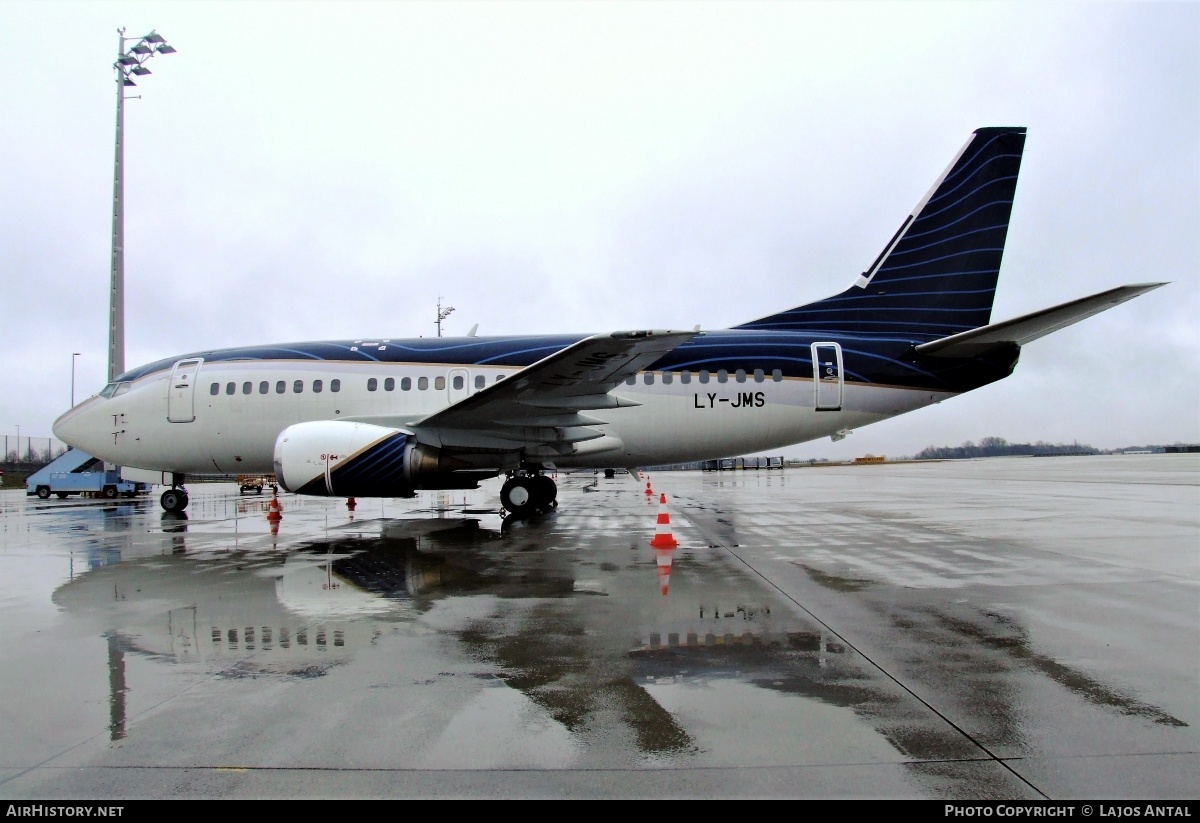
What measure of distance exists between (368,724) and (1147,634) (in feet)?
17.4

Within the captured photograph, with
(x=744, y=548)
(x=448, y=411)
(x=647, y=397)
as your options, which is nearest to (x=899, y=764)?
(x=744, y=548)

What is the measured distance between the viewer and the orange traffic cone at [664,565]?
729 centimetres

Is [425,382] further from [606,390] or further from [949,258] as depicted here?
[949,258]

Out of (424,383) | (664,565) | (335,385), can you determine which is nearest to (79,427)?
(335,385)

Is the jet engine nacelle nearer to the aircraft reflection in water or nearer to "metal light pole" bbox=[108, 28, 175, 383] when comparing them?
the aircraft reflection in water

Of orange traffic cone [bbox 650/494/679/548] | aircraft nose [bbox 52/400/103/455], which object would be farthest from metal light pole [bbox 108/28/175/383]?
orange traffic cone [bbox 650/494/679/548]

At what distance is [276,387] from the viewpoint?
52.0 feet

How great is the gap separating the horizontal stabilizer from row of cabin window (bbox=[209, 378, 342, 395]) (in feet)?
39.8

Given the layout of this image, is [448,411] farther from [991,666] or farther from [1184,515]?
[1184,515]

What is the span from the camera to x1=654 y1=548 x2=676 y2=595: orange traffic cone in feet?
23.9

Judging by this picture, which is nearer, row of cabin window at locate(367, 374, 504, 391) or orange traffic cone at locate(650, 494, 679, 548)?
orange traffic cone at locate(650, 494, 679, 548)

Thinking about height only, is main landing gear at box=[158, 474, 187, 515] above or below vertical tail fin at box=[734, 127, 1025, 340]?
below

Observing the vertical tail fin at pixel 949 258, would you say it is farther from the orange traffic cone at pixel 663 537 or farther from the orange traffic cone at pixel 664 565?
the orange traffic cone at pixel 664 565

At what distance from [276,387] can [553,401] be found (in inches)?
271
